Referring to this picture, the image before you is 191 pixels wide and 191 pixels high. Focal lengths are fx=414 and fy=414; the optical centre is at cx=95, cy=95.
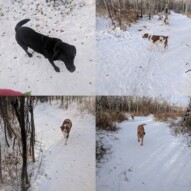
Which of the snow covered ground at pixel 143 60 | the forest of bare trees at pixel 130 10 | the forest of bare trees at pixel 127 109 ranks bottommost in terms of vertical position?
the forest of bare trees at pixel 127 109

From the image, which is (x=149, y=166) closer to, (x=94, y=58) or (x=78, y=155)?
(x=78, y=155)

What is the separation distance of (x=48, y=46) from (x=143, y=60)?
58cm

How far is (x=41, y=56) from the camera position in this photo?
2.49 m

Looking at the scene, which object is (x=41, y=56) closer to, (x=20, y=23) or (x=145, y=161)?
(x=20, y=23)

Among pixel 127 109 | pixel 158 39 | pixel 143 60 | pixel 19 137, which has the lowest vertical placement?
pixel 19 137

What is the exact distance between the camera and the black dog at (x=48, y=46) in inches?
96.8

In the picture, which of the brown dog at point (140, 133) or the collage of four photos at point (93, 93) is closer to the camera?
the collage of four photos at point (93, 93)

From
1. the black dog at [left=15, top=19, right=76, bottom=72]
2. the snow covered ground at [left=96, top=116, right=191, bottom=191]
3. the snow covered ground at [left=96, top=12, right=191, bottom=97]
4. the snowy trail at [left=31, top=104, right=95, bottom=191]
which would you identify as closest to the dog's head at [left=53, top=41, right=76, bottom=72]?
the black dog at [left=15, top=19, right=76, bottom=72]

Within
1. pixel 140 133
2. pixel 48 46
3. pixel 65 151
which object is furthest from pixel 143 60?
pixel 65 151

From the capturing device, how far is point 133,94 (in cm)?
250

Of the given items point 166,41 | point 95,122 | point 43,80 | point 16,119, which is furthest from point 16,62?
point 166,41

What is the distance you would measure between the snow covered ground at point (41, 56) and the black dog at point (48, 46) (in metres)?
0.03

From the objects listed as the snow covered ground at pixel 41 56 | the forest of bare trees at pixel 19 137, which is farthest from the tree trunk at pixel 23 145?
the snow covered ground at pixel 41 56

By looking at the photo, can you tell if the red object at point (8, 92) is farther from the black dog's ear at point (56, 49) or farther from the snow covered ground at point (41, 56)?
the black dog's ear at point (56, 49)
